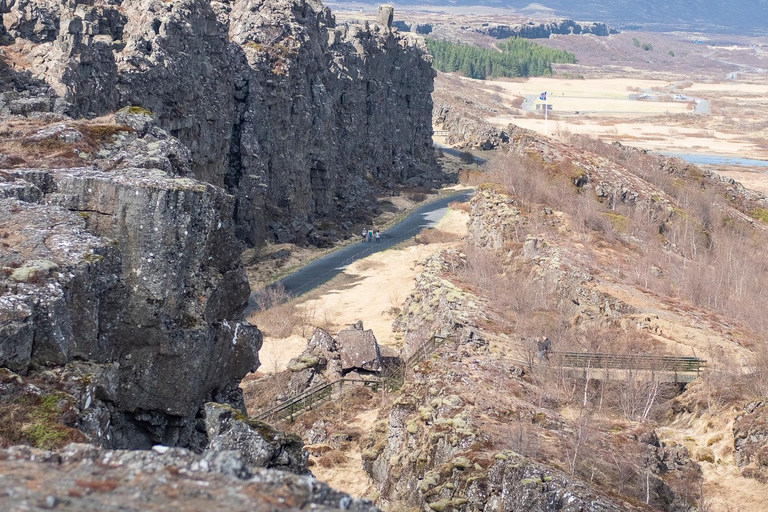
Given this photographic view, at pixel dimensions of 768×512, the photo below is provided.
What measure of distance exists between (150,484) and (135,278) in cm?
1092

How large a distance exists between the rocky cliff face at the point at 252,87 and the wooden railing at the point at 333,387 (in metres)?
16.9

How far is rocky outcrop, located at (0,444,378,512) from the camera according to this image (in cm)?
1131

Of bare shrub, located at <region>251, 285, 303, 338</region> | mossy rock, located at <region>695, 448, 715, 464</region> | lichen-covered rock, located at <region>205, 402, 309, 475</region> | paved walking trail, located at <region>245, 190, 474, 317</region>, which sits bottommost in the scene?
paved walking trail, located at <region>245, 190, 474, 317</region>

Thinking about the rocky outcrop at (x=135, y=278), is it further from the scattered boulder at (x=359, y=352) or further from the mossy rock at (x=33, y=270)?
the scattered boulder at (x=359, y=352)

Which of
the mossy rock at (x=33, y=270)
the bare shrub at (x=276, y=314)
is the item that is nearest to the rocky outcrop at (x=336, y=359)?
the bare shrub at (x=276, y=314)

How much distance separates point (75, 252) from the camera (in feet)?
67.3

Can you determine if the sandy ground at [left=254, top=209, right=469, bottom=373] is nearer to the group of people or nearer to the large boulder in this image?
the large boulder

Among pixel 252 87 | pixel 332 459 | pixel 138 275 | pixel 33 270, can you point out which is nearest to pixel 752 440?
pixel 332 459

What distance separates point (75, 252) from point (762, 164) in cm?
14572

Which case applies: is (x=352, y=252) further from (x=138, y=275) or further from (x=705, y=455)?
(x=138, y=275)

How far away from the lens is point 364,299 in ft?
216

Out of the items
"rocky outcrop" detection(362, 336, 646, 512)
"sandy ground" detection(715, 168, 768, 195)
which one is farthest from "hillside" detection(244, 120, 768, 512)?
"sandy ground" detection(715, 168, 768, 195)

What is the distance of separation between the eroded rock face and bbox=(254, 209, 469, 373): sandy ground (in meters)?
24.3

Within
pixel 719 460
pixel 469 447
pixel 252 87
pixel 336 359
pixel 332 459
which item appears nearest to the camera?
pixel 469 447
